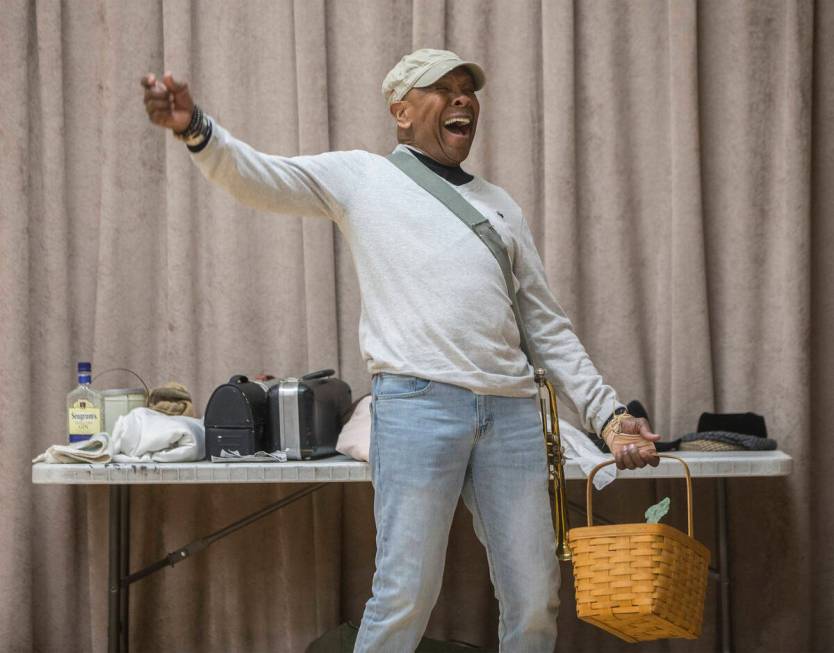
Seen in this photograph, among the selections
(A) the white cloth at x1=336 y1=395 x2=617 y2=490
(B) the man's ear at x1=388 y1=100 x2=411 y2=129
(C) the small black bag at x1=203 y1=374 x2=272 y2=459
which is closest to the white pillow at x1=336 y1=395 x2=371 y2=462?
(A) the white cloth at x1=336 y1=395 x2=617 y2=490

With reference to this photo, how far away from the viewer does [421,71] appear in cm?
217

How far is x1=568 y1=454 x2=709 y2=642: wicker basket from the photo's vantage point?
1.98m

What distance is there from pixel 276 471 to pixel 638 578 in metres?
1.09

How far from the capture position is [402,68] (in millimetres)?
2221

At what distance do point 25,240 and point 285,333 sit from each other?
953 mm

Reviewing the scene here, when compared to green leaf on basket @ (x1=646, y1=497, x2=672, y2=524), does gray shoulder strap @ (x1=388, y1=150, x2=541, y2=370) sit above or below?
above

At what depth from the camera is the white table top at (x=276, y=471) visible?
103 inches

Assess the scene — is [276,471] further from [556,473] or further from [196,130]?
[196,130]

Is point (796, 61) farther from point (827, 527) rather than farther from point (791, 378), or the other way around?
point (827, 527)

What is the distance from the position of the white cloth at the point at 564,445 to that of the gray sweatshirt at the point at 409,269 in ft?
1.58

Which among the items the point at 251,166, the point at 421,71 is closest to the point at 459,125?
the point at 421,71

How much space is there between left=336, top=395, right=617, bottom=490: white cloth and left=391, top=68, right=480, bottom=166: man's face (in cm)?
77

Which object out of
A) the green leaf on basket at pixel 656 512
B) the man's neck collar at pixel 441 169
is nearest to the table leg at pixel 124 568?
the man's neck collar at pixel 441 169

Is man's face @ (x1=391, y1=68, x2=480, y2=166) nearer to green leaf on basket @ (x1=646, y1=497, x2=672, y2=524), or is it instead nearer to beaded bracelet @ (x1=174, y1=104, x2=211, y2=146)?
beaded bracelet @ (x1=174, y1=104, x2=211, y2=146)
